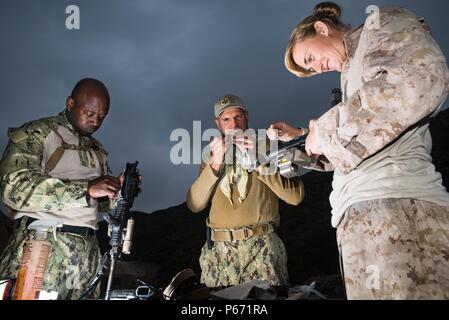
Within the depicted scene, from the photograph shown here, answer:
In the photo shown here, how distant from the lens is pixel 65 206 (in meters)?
3.41

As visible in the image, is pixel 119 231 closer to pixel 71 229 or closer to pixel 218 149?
pixel 71 229

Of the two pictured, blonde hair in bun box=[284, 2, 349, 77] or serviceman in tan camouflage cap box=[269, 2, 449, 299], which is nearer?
serviceman in tan camouflage cap box=[269, 2, 449, 299]

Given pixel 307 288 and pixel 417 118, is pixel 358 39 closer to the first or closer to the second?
pixel 417 118

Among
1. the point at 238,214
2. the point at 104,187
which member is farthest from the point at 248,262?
the point at 104,187

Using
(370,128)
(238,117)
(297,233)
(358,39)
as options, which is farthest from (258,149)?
(297,233)

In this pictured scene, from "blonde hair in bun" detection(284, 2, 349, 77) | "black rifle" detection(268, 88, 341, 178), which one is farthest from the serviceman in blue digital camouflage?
"blonde hair in bun" detection(284, 2, 349, 77)

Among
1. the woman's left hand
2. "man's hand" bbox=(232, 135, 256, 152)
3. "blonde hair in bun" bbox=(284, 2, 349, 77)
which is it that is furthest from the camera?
"man's hand" bbox=(232, 135, 256, 152)

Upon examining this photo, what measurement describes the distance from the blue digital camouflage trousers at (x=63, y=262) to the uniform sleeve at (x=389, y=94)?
3.12 m

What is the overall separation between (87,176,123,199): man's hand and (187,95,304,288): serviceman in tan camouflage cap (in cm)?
125

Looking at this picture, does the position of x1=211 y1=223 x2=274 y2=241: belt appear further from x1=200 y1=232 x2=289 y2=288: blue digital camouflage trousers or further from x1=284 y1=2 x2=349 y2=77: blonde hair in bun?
x1=284 y1=2 x2=349 y2=77: blonde hair in bun

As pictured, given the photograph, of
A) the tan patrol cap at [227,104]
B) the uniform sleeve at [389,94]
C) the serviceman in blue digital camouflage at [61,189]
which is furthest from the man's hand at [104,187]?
the uniform sleeve at [389,94]

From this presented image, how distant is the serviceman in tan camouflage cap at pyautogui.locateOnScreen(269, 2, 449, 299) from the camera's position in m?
1.60

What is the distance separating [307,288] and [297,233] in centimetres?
3563

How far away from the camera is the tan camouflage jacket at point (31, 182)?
10.8 ft
